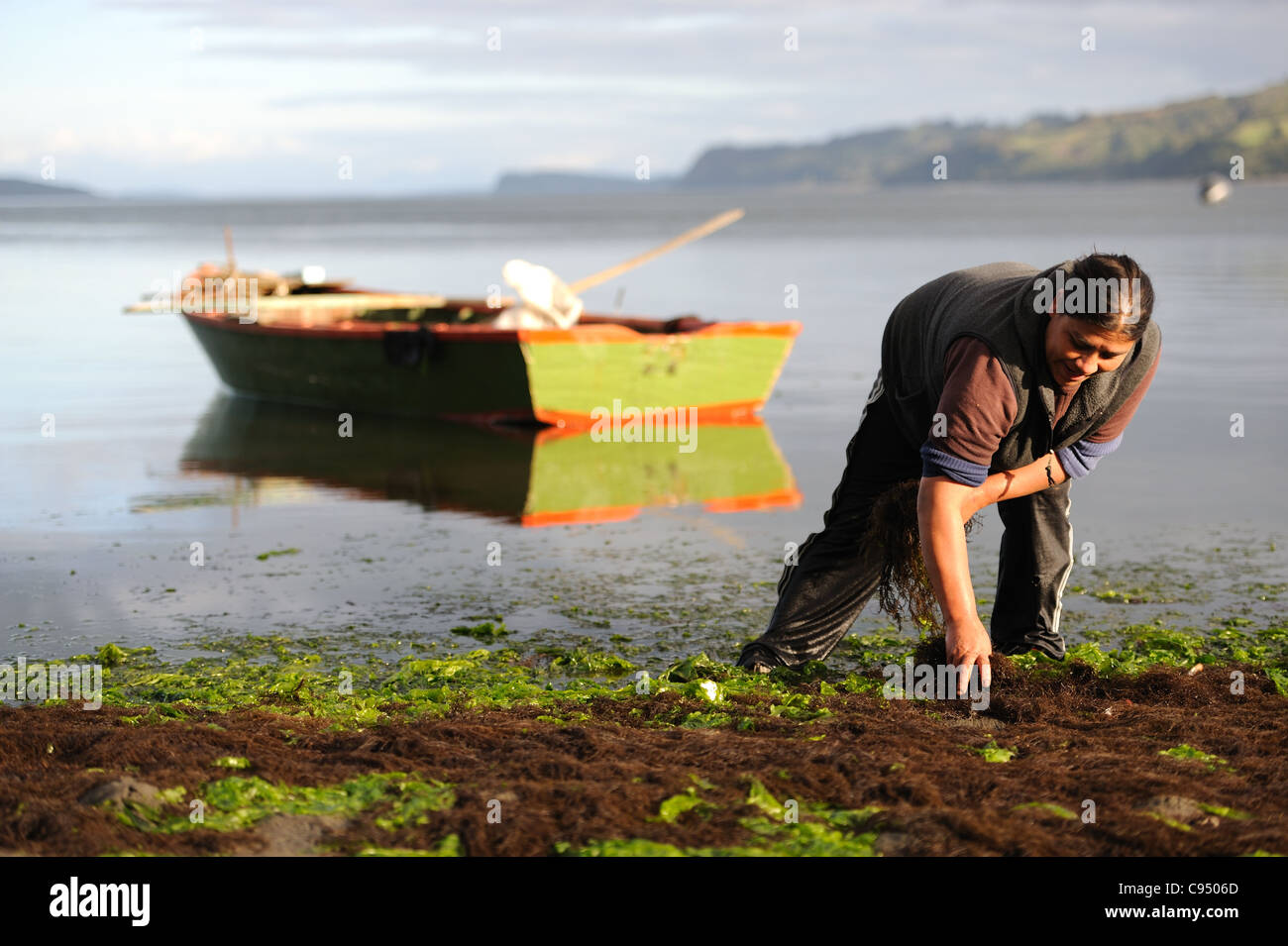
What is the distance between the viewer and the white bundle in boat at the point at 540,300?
47.8ft

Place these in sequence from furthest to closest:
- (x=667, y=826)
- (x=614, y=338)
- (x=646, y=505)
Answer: (x=614, y=338) → (x=646, y=505) → (x=667, y=826)

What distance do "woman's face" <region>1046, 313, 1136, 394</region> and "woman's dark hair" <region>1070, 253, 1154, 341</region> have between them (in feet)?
0.08

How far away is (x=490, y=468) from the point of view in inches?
491

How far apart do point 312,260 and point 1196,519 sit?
45.4 meters

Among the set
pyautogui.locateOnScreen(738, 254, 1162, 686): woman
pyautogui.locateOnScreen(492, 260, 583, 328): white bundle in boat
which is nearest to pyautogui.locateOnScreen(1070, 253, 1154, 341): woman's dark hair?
pyautogui.locateOnScreen(738, 254, 1162, 686): woman

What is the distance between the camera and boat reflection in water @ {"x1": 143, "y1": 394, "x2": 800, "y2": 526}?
11086 millimetres

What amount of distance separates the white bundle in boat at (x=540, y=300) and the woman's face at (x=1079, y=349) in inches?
391

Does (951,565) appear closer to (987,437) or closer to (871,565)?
(987,437)

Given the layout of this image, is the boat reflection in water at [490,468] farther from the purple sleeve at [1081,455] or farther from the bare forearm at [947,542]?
the bare forearm at [947,542]

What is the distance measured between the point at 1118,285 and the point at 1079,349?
248 mm
